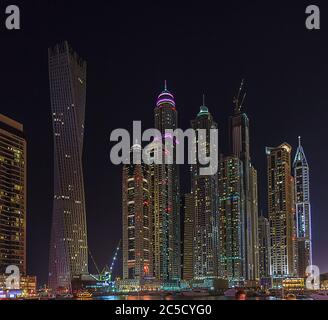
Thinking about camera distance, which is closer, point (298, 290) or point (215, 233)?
point (298, 290)

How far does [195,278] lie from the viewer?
100 meters

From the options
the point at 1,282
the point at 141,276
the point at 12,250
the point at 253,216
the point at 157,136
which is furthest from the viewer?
the point at 253,216

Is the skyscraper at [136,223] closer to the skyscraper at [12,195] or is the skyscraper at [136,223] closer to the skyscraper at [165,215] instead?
the skyscraper at [165,215]

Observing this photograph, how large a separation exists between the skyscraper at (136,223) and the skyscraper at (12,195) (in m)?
23.1

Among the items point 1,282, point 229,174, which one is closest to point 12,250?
point 1,282

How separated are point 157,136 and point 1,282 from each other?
44367 mm

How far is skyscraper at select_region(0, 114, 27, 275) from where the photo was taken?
6862 cm

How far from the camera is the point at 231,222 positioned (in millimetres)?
101188

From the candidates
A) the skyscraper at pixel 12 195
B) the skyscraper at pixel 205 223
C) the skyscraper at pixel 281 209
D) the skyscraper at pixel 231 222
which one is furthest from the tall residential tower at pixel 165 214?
the skyscraper at pixel 12 195

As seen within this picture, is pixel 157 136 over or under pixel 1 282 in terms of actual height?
over

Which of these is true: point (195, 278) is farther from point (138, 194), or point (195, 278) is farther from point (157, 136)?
point (157, 136)

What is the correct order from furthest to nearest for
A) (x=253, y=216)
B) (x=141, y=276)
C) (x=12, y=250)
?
(x=253, y=216)
(x=141, y=276)
(x=12, y=250)

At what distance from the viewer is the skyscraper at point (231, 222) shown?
9962 centimetres

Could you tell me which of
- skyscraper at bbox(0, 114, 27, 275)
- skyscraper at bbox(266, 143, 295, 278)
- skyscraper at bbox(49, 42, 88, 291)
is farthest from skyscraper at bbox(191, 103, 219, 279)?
skyscraper at bbox(0, 114, 27, 275)
